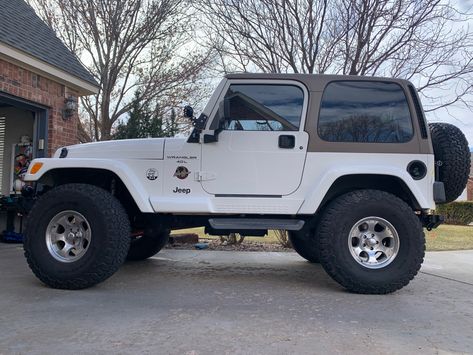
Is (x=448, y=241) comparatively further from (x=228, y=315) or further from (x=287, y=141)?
(x=228, y=315)

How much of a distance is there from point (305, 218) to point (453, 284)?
2.19 meters

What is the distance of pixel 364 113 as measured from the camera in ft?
16.8

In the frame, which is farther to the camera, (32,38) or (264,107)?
(32,38)

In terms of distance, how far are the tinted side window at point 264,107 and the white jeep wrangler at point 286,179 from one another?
0.01 meters

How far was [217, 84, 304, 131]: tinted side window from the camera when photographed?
506cm

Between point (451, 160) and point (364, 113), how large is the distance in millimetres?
1082

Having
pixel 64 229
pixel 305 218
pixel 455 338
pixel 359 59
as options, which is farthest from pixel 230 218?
pixel 359 59

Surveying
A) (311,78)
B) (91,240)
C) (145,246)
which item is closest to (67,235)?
(91,240)

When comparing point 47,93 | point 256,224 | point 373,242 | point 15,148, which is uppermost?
point 47,93

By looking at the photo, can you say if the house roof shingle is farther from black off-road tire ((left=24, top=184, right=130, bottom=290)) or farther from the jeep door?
the jeep door

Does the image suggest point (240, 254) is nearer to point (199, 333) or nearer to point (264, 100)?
point (264, 100)

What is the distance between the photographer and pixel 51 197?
16.3 ft

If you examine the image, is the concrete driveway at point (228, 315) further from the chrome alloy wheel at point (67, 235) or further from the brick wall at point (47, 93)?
the brick wall at point (47, 93)

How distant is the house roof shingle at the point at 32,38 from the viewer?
801 cm
